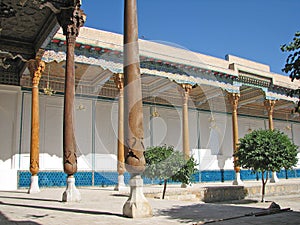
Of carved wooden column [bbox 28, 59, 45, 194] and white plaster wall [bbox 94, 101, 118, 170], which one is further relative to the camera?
white plaster wall [bbox 94, 101, 118, 170]

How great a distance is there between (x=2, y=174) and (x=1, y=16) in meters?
6.05

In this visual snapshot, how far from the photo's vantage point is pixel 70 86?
759 centimetres

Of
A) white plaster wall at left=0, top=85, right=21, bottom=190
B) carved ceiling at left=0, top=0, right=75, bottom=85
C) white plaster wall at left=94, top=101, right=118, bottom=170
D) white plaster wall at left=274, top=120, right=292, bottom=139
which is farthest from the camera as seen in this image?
white plaster wall at left=274, top=120, right=292, bottom=139

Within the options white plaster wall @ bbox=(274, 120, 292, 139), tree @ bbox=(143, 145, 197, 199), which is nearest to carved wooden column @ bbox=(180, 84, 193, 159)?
tree @ bbox=(143, 145, 197, 199)

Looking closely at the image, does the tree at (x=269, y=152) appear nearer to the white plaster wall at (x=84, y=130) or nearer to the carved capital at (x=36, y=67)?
the white plaster wall at (x=84, y=130)

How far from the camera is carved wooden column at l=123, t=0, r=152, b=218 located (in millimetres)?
5106

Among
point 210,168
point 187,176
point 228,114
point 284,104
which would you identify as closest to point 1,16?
point 187,176

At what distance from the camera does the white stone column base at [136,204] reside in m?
5.01

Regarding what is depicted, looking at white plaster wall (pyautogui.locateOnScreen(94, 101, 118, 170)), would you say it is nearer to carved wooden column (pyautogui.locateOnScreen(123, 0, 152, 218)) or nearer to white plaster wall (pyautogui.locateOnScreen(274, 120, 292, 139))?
carved wooden column (pyautogui.locateOnScreen(123, 0, 152, 218))

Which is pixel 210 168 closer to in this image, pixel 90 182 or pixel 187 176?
pixel 90 182

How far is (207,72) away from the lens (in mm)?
15172

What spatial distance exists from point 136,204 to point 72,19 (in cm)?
497

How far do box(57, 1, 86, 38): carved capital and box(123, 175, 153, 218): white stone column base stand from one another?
4.37 meters

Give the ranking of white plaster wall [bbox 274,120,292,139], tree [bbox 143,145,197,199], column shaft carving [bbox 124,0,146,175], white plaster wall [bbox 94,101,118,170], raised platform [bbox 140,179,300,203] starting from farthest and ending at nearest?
white plaster wall [bbox 274,120,292,139] → white plaster wall [bbox 94,101,118,170] → raised platform [bbox 140,179,300,203] → tree [bbox 143,145,197,199] → column shaft carving [bbox 124,0,146,175]
